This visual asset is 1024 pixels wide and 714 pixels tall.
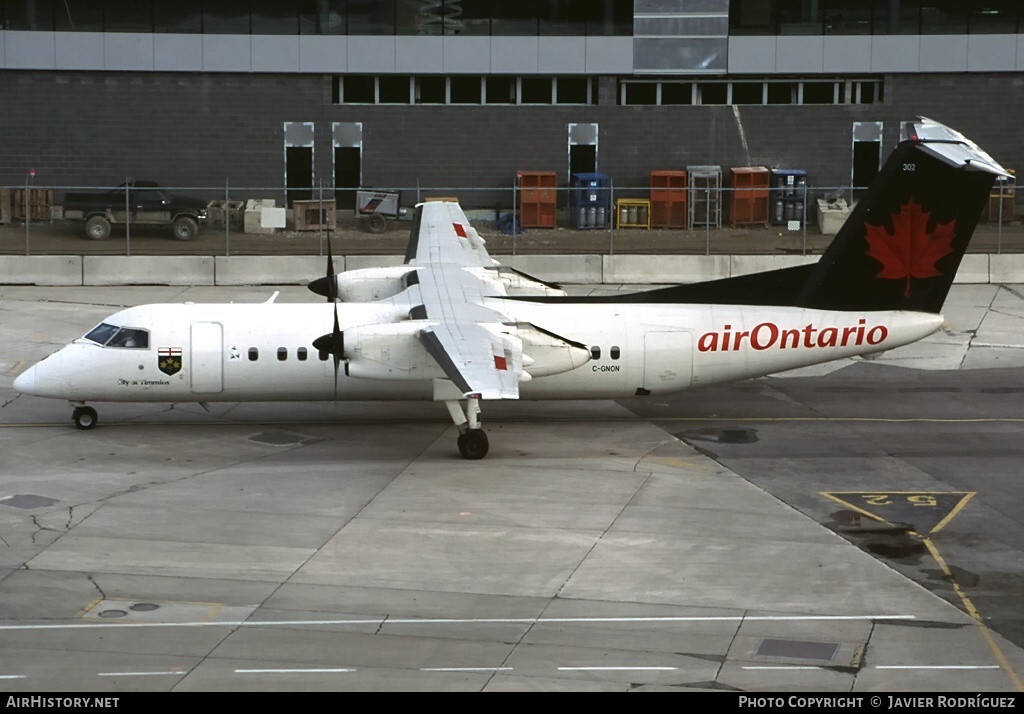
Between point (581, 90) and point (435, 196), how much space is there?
6.94 m

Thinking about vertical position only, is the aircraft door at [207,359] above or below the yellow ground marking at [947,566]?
above

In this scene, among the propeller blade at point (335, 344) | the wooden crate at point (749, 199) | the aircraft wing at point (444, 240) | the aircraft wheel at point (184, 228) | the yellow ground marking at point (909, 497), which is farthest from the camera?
the wooden crate at point (749, 199)

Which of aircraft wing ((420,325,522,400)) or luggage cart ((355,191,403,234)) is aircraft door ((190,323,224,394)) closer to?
aircraft wing ((420,325,522,400))

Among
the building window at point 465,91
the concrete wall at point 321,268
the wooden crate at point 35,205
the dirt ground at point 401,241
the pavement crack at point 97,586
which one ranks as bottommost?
the pavement crack at point 97,586

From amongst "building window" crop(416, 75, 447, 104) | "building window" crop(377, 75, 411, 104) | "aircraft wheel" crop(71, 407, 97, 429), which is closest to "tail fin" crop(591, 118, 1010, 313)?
"aircraft wheel" crop(71, 407, 97, 429)

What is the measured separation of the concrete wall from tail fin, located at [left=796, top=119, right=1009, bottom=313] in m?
15.6

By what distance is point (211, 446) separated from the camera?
87.4 ft

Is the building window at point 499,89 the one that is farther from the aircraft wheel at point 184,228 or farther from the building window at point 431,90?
the aircraft wheel at point 184,228

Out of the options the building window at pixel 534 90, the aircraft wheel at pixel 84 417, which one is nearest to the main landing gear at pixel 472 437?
the aircraft wheel at pixel 84 417

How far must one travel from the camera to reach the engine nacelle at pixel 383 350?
24.8 m

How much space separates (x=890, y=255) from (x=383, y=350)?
411 inches

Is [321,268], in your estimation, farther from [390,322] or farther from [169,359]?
[390,322]

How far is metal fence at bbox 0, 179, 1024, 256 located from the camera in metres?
47.0

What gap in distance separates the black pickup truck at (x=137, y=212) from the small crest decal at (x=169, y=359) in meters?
21.1
